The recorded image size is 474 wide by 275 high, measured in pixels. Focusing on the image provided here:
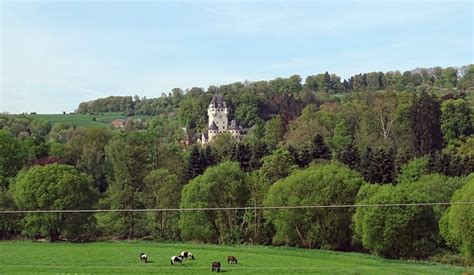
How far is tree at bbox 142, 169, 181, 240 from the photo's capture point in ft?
193

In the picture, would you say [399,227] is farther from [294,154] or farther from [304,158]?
[304,158]

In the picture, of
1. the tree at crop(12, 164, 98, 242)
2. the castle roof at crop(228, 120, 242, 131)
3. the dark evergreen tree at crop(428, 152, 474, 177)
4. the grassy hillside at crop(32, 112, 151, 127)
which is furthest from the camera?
the grassy hillside at crop(32, 112, 151, 127)

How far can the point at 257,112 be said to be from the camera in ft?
478

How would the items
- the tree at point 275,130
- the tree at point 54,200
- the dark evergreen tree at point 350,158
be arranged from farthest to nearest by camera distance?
the tree at point 275,130 → the dark evergreen tree at point 350,158 → the tree at point 54,200

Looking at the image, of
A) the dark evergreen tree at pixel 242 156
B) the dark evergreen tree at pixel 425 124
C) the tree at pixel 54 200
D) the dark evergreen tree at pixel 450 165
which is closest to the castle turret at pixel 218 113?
the dark evergreen tree at pixel 425 124

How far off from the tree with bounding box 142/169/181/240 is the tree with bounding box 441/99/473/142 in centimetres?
4845

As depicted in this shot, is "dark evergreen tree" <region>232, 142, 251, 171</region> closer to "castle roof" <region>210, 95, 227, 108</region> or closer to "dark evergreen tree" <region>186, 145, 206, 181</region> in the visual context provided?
"dark evergreen tree" <region>186, 145, 206, 181</region>

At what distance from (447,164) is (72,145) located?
4900 centimetres

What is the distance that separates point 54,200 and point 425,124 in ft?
184

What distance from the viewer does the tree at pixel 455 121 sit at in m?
92.3

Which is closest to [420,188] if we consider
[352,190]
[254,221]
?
[352,190]

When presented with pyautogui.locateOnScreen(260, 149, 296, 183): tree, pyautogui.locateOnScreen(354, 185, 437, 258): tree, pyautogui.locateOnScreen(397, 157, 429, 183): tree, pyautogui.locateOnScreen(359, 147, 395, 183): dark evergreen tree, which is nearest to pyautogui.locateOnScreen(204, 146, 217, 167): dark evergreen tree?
pyautogui.locateOnScreen(260, 149, 296, 183): tree

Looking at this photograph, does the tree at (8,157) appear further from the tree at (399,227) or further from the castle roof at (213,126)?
the castle roof at (213,126)

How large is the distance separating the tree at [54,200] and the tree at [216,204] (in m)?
9.27
